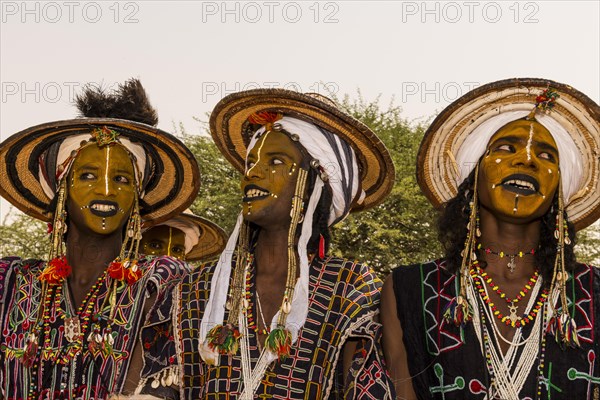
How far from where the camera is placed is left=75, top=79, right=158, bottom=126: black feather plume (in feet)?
22.0

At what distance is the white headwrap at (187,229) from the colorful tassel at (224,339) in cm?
363

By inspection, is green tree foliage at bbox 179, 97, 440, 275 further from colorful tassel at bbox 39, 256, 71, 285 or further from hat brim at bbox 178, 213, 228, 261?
colorful tassel at bbox 39, 256, 71, 285

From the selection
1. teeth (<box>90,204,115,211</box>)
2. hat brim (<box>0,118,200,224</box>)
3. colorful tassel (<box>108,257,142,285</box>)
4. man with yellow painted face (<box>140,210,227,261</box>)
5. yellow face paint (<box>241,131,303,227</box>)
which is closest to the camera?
yellow face paint (<box>241,131,303,227</box>)

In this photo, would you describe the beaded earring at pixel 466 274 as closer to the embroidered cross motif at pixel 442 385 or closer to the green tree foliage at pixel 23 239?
the embroidered cross motif at pixel 442 385

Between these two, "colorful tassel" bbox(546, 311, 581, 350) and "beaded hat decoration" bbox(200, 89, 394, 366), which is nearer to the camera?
"colorful tassel" bbox(546, 311, 581, 350)

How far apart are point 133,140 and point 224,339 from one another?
5.81 ft

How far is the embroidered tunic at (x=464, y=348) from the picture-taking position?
5027 millimetres

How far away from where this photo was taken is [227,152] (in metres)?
6.52

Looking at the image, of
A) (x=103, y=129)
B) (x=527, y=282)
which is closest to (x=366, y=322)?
(x=527, y=282)

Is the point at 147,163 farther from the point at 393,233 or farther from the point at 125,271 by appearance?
the point at 393,233

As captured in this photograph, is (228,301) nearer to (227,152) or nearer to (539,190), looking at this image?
(227,152)

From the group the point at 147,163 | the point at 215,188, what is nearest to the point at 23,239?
the point at 215,188

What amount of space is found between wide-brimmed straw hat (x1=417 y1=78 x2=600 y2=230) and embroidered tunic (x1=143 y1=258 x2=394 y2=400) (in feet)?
2.45

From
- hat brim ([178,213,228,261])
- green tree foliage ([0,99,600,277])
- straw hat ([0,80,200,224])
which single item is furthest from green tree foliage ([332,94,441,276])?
straw hat ([0,80,200,224])
